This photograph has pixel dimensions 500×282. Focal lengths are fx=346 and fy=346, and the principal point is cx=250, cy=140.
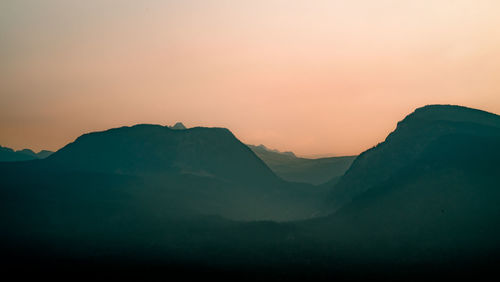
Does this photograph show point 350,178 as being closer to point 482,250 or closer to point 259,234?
point 259,234

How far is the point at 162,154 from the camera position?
169125mm

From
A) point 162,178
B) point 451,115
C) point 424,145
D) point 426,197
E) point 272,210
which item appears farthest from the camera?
point 162,178

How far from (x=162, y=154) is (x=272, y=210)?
60.9 m

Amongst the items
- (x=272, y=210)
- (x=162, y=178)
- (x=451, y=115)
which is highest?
(x=451, y=115)

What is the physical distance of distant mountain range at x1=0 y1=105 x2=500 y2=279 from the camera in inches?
3061

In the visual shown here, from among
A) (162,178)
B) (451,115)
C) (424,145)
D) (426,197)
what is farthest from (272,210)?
(451,115)

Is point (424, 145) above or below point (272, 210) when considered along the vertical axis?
above

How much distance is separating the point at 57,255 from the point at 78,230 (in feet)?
73.2

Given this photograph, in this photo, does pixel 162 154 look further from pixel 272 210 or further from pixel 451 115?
pixel 451 115

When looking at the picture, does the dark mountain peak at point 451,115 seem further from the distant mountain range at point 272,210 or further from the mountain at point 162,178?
the mountain at point 162,178

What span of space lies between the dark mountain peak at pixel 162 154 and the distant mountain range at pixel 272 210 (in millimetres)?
941

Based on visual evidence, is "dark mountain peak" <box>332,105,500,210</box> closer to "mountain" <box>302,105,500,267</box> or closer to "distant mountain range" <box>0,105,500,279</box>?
"mountain" <box>302,105,500,267</box>

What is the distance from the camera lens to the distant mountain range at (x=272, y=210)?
77.8 meters

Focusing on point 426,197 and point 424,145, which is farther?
point 424,145
